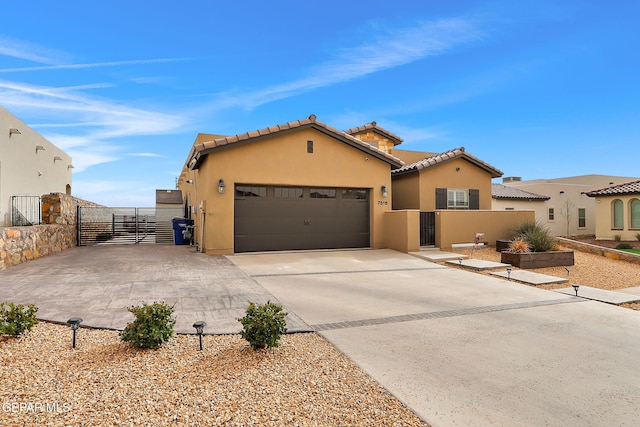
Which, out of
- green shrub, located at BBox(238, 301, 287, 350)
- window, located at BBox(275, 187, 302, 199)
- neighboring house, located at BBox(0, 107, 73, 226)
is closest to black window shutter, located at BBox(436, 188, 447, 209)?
window, located at BBox(275, 187, 302, 199)

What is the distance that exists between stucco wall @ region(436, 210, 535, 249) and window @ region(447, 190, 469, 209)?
2419 mm

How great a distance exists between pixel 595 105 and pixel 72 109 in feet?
99.7

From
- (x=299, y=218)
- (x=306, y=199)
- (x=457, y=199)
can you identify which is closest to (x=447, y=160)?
(x=457, y=199)

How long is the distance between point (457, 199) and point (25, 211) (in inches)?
828

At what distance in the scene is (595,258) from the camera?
12695 mm

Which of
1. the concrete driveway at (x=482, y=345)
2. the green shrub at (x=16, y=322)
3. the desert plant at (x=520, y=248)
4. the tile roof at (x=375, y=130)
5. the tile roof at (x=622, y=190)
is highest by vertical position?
the tile roof at (x=375, y=130)

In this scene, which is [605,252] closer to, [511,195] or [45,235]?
[511,195]

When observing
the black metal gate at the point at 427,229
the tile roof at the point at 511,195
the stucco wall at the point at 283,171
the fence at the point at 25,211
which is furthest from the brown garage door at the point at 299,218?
the tile roof at the point at 511,195

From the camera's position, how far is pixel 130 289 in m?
6.99

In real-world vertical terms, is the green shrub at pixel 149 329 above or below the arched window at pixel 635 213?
below

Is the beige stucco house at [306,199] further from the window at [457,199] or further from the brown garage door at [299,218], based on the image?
the window at [457,199]

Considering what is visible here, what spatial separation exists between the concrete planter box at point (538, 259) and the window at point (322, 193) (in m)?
6.58

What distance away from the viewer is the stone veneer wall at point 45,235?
9758 mm

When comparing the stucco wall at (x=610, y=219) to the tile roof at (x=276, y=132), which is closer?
the tile roof at (x=276, y=132)
